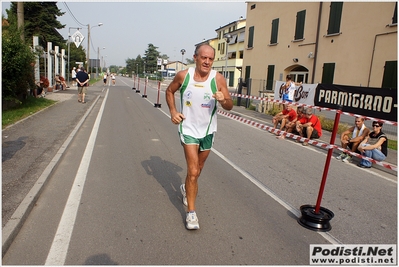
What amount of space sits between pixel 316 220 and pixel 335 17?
633 inches

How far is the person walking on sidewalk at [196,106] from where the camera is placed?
3621 mm

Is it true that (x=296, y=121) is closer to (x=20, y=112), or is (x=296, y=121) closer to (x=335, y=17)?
(x=20, y=112)

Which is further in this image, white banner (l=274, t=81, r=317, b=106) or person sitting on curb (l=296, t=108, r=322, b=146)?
white banner (l=274, t=81, r=317, b=106)

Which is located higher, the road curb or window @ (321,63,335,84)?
window @ (321,63,335,84)

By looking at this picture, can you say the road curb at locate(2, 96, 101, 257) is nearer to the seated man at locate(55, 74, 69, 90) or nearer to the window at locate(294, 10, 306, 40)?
the window at locate(294, 10, 306, 40)

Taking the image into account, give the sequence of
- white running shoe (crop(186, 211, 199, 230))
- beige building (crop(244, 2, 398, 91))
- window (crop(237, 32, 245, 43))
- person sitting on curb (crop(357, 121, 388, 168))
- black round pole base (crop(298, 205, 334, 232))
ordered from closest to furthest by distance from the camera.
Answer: white running shoe (crop(186, 211, 199, 230)) → black round pole base (crop(298, 205, 334, 232)) → person sitting on curb (crop(357, 121, 388, 168)) → beige building (crop(244, 2, 398, 91)) → window (crop(237, 32, 245, 43))

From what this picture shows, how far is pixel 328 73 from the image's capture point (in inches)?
687

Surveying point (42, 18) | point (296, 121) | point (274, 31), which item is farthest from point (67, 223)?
point (42, 18)

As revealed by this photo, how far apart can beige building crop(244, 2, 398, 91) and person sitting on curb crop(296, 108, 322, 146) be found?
6.35m

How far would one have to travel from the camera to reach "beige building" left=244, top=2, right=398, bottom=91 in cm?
1416

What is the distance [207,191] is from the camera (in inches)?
191

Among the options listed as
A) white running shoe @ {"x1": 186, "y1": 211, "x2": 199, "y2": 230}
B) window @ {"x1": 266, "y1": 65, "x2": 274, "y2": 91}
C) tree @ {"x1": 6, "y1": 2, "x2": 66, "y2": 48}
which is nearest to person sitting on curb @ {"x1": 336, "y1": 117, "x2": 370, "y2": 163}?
white running shoe @ {"x1": 186, "y1": 211, "x2": 199, "y2": 230}

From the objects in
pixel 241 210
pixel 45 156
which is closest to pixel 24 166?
pixel 45 156

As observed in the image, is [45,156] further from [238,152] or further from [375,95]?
[375,95]
